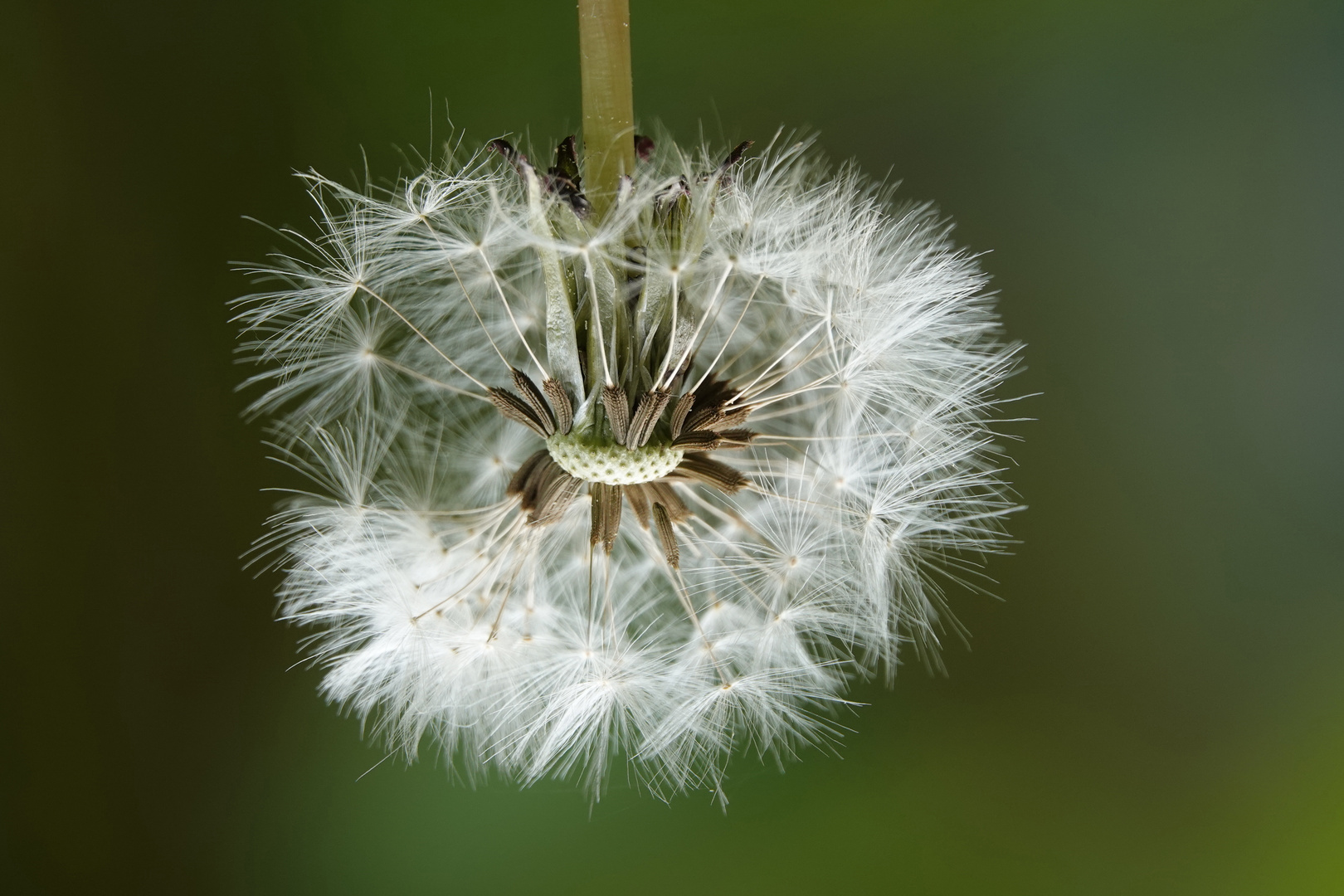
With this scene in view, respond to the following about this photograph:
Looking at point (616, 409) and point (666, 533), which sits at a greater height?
point (616, 409)

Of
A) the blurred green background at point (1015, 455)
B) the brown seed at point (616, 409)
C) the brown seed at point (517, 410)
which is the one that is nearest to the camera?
the brown seed at point (616, 409)

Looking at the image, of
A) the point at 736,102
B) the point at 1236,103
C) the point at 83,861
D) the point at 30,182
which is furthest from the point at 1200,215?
the point at 83,861

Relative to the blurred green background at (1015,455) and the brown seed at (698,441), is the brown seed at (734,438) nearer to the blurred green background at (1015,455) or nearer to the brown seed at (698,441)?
the brown seed at (698,441)

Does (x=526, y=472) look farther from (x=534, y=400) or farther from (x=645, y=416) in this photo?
(x=645, y=416)

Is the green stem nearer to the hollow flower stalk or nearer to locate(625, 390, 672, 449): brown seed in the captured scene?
the hollow flower stalk

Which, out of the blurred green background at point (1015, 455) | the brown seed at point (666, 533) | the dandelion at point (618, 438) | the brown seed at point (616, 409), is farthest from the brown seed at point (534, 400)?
the blurred green background at point (1015, 455)

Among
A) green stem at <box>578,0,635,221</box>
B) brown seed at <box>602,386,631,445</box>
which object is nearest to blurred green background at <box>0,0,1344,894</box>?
green stem at <box>578,0,635,221</box>

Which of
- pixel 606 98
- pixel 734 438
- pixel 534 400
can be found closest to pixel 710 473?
pixel 734 438
